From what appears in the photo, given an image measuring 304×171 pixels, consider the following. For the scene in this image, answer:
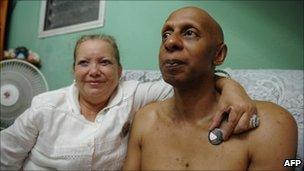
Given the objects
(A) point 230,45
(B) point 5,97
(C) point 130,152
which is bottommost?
(C) point 130,152

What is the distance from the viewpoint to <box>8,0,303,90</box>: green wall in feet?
5.34

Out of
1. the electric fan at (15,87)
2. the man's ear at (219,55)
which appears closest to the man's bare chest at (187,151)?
the man's ear at (219,55)

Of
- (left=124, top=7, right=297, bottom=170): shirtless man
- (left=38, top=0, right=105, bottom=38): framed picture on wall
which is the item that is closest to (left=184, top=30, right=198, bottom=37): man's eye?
(left=124, top=7, right=297, bottom=170): shirtless man

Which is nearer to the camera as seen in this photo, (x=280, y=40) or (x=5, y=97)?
(x=280, y=40)

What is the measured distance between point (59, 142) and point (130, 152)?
32cm

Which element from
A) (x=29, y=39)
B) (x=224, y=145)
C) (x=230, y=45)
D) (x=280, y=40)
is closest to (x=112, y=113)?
(x=224, y=145)

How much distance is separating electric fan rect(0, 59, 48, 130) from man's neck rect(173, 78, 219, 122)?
1.29 meters

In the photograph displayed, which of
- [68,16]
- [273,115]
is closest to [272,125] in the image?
[273,115]

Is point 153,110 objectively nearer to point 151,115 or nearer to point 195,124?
point 151,115

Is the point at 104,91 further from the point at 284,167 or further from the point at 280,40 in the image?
the point at 280,40

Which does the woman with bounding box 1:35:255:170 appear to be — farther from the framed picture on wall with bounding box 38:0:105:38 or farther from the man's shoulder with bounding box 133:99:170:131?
the framed picture on wall with bounding box 38:0:105:38

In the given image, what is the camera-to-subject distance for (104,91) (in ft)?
4.61

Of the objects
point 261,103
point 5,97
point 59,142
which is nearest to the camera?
point 261,103

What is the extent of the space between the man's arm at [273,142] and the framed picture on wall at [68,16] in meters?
1.60
